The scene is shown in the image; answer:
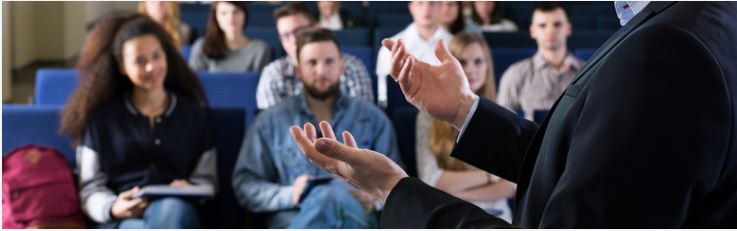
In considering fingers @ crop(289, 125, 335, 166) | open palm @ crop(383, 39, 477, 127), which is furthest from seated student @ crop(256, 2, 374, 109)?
fingers @ crop(289, 125, 335, 166)

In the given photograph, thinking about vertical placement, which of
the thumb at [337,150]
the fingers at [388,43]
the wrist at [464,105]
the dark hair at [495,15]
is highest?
the fingers at [388,43]

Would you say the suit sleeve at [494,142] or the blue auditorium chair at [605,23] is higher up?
the suit sleeve at [494,142]

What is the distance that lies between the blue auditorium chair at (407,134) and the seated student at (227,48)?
167 cm

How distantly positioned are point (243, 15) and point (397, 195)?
13.4ft

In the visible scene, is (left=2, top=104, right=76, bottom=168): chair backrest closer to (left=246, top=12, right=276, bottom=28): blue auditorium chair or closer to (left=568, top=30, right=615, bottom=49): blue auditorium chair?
(left=568, top=30, right=615, bottom=49): blue auditorium chair

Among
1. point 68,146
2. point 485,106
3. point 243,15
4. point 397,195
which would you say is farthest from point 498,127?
point 243,15

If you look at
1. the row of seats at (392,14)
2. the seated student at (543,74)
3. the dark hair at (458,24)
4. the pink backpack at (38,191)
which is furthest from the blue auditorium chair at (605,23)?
the pink backpack at (38,191)

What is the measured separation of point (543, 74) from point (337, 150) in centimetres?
326

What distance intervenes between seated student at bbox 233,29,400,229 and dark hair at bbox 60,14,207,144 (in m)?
0.27

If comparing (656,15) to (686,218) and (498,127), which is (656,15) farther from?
(498,127)

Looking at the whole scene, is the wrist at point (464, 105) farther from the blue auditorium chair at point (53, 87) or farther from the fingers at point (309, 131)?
the blue auditorium chair at point (53, 87)

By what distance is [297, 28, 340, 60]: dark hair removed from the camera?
133 inches

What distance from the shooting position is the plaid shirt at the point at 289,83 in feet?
13.1

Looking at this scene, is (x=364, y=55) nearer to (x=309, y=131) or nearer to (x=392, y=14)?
(x=392, y=14)
